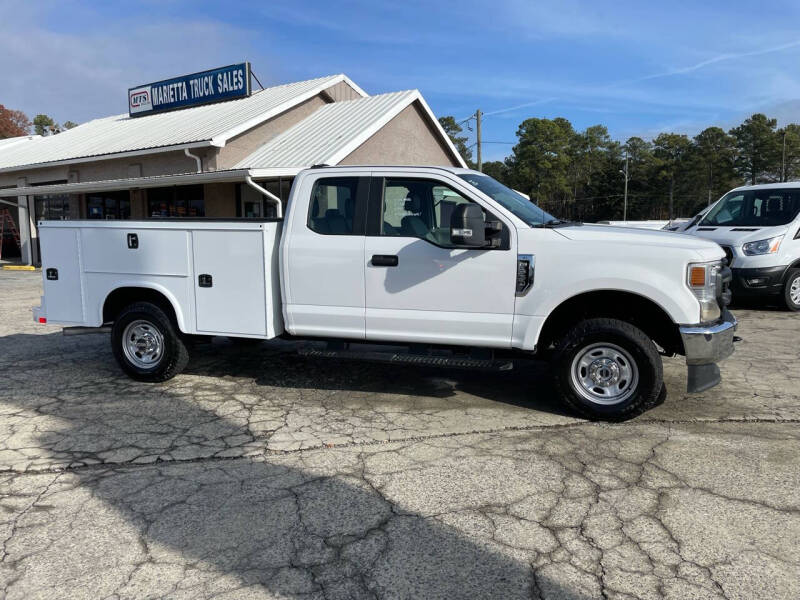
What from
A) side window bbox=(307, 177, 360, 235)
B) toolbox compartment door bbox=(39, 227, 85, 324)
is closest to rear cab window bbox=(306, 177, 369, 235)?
side window bbox=(307, 177, 360, 235)

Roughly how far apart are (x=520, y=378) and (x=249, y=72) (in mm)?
18563

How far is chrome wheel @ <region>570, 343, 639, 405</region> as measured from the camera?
4945 millimetres

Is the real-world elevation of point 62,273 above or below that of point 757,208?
below

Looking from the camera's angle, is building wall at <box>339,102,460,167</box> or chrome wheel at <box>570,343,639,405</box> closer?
chrome wheel at <box>570,343,639,405</box>

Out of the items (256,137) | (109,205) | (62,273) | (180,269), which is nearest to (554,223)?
(180,269)

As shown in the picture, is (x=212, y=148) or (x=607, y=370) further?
(x=212, y=148)

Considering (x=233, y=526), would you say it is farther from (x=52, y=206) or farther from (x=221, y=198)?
(x=52, y=206)

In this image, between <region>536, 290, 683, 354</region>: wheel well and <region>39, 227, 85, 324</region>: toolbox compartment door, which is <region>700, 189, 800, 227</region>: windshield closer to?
<region>536, 290, 683, 354</region>: wheel well

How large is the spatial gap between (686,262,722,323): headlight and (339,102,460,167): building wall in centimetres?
1359

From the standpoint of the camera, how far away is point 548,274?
496 cm

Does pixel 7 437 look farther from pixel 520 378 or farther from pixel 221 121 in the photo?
pixel 221 121

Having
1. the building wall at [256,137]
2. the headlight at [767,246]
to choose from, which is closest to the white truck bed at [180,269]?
the headlight at [767,246]

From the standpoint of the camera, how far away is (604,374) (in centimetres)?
503

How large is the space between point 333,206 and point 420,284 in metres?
1.09
